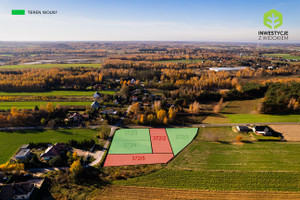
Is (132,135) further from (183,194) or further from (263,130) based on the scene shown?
(263,130)

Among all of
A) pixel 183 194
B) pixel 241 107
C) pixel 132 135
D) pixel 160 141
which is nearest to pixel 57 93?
pixel 132 135

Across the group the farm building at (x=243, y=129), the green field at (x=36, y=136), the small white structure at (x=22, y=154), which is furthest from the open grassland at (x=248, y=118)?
the small white structure at (x=22, y=154)

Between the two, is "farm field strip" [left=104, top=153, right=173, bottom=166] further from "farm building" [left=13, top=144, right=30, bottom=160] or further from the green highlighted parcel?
"farm building" [left=13, top=144, right=30, bottom=160]

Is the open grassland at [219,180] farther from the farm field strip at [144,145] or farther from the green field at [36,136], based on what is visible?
the green field at [36,136]

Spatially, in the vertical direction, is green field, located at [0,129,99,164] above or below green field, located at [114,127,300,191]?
above

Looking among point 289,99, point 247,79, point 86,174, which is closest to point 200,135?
point 86,174

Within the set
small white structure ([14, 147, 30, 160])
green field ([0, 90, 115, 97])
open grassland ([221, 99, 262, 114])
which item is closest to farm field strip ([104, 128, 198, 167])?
small white structure ([14, 147, 30, 160])

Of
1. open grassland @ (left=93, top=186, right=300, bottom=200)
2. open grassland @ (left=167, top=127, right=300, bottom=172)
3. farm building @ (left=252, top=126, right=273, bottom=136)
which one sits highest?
farm building @ (left=252, top=126, right=273, bottom=136)
